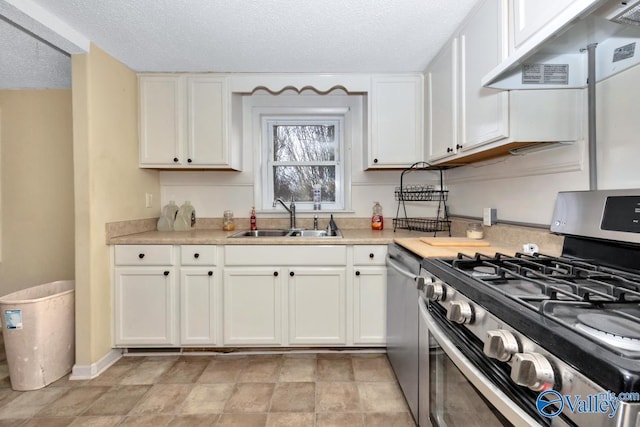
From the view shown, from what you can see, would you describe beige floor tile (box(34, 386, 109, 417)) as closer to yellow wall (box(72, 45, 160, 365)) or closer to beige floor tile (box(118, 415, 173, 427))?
yellow wall (box(72, 45, 160, 365))

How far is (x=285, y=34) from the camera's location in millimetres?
1868

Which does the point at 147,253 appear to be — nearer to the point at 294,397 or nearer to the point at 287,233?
the point at 287,233

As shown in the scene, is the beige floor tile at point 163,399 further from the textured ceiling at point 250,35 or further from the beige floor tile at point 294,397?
the textured ceiling at point 250,35

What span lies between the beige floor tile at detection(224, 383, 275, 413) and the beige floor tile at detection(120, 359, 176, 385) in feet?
1.87

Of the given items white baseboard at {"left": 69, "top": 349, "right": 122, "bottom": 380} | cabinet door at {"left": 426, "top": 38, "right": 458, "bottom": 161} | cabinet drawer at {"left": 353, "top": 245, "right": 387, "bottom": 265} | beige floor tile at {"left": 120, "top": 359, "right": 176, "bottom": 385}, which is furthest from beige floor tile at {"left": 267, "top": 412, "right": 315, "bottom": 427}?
cabinet door at {"left": 426, "top": 38, "right": 458, "bottom": 161}

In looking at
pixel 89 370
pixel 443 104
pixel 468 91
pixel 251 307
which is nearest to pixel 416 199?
pixel 443 104

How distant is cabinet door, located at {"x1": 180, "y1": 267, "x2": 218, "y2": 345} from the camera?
84.3 inches

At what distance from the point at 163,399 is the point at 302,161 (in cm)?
203

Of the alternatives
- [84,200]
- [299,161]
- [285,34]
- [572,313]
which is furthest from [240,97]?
[572,313]

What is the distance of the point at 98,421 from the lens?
1.59 m

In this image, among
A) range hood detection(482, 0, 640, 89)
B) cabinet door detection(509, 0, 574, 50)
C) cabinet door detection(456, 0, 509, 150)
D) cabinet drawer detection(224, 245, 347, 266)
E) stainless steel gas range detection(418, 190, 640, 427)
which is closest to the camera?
stainless steel gas range detection(418, 190, 640, 427)

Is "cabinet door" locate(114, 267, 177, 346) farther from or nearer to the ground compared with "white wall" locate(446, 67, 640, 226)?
nearer to the ground

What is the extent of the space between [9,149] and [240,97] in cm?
197

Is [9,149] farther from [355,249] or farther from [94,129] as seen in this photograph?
[355,249]
